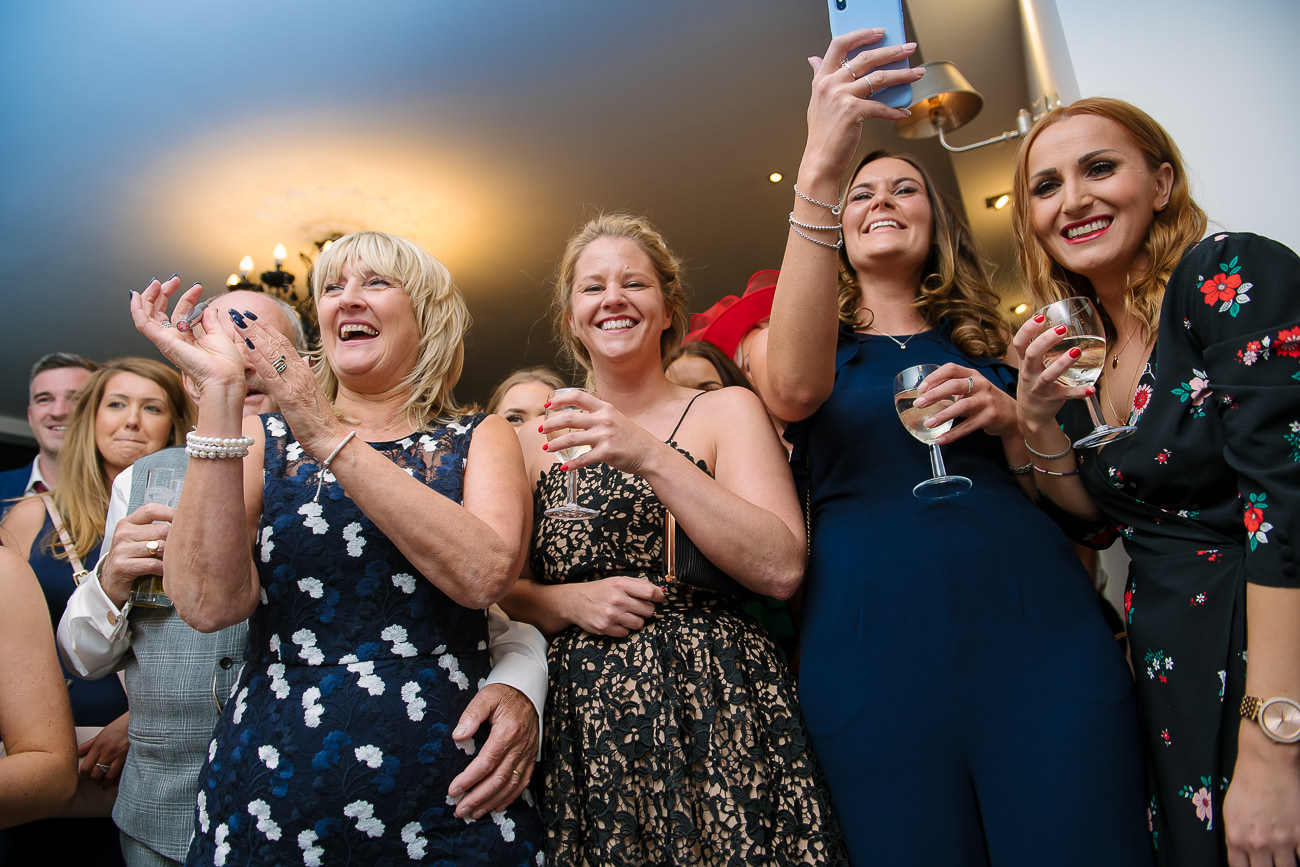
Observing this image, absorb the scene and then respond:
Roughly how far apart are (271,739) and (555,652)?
0.52 metres

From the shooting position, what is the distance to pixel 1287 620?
1.18 metres

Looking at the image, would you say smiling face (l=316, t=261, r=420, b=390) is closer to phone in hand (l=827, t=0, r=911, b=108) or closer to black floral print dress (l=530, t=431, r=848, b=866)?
black floral print dress (l=530, t=431, r=848, b=866)

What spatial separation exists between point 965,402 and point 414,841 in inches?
48.7

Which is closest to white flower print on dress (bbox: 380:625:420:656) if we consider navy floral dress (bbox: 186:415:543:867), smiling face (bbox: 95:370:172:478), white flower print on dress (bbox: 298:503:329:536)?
navy floral dress (bbox: 186:415:543:867)

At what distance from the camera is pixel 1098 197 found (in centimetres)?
162

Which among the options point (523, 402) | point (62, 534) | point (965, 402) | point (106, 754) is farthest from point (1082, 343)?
point (62, 534)

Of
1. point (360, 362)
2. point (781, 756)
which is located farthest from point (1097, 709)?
point (360, 362)

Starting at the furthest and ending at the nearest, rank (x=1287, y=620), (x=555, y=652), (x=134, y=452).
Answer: (x=134, y=452) → (x=555, y=652) → (x=1287, y=620)

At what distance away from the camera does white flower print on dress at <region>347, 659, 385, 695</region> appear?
137 centimetres

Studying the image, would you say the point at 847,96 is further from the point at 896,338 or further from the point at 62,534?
the point at 62,534

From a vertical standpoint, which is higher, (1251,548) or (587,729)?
(1251,548)

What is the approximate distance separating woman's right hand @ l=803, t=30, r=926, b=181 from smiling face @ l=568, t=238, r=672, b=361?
1.91ft

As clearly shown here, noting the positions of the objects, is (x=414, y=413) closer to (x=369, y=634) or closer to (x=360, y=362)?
(x=360, y=362)

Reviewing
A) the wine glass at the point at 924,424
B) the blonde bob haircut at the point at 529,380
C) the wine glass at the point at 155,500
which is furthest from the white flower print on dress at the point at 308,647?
the blonde bob haircut at the point at 529,380
